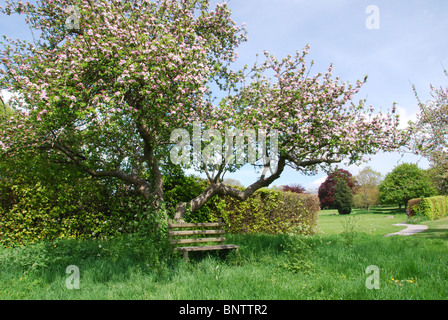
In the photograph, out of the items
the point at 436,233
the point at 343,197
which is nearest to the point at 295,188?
the point at 343,197

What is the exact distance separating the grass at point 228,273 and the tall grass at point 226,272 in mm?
17

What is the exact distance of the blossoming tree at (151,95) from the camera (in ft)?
22.1

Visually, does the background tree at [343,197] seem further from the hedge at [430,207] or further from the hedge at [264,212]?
the hedge at [264,212]

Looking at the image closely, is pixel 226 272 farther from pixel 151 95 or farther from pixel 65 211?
pixel 65 211

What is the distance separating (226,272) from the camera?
6.18 metres

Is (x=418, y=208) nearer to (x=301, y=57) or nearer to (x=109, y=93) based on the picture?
(x=301, y=57)

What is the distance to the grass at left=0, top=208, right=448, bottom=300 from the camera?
200 inches

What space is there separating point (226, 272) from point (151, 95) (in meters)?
4.20

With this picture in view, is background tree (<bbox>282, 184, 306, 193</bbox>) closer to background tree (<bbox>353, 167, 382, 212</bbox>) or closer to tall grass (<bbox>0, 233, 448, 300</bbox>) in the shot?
background tree (<bbox>353, 167, 382, 212</bbox>)

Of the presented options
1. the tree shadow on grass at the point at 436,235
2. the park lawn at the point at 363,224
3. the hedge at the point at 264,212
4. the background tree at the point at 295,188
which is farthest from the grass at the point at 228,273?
the background tree at the point at 295,188

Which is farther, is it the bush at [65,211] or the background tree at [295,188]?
the background tree at [295,188]

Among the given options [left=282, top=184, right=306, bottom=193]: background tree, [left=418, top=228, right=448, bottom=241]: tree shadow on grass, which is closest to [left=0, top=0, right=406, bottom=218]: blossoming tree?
[left=418, top=228, right=448, bottom=241]: tree shadow on grass

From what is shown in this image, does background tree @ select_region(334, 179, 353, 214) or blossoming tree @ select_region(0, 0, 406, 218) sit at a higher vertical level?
blossoming tree @ select_region(0, 0, 406, 218)

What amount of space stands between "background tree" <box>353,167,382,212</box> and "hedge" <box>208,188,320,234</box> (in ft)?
113
